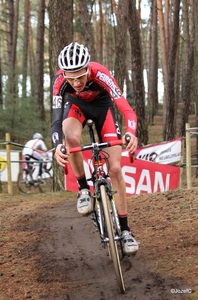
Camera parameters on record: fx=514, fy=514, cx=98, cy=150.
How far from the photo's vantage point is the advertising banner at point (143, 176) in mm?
10859

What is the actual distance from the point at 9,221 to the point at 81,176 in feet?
10.5

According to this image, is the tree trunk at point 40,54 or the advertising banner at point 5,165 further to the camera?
the tree trunk at point 40,54

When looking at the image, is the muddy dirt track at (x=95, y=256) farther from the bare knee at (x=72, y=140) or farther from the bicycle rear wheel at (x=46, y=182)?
the bicycle rear wheel at (x=46, y=182)

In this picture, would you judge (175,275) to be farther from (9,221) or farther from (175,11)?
(175,11)

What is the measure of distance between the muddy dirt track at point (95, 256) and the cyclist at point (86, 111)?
1.41ft

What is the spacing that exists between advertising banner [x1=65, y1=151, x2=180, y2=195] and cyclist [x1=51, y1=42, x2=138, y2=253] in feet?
17.2

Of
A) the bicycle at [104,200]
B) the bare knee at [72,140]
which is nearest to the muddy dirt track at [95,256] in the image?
the bicycle at [104,200]

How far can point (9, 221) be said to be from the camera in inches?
328

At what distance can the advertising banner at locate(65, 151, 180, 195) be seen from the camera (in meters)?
10.9

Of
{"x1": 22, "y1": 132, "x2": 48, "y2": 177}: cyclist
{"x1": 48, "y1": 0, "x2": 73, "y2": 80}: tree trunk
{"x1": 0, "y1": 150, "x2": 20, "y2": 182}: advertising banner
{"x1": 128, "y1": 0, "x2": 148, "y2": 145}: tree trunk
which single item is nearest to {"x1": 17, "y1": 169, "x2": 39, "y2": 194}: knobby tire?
{"x1": 0, "y1": 150, "x2": 20, "y2": 182}: advertising banner

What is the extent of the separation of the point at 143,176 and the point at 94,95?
19.4 ft

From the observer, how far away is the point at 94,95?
5309mm

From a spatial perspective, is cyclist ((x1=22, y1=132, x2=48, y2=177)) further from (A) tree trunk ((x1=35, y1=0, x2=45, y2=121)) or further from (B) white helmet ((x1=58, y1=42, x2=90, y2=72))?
(B) white helmet ((x1=58, y1=42, x2=90, y2=72))

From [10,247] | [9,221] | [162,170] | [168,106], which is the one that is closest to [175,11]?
[168,106]
